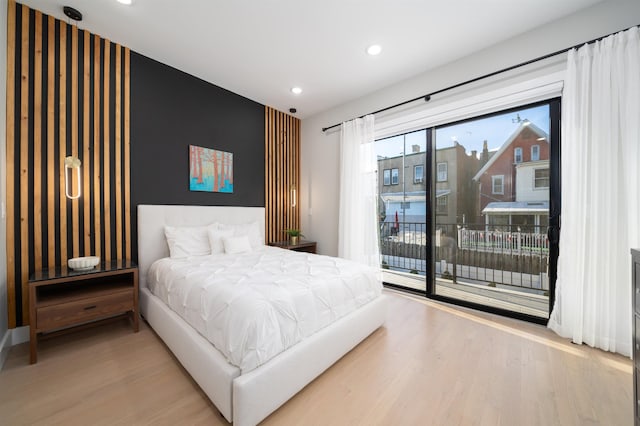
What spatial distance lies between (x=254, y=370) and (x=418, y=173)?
3.13m

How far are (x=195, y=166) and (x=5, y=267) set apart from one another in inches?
74.7

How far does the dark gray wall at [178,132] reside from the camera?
2848mm

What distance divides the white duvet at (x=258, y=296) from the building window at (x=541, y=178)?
6.47ft

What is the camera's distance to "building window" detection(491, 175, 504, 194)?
9.30ft

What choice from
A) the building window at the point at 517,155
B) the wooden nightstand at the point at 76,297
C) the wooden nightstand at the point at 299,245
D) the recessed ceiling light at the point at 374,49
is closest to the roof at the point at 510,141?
the building window at the point at 517,155

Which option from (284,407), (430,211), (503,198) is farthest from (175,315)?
(503,198)

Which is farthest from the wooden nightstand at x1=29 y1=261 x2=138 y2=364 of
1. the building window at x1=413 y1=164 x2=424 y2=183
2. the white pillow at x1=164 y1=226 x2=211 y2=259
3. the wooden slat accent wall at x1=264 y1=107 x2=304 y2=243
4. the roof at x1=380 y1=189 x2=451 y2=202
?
the building window at x1=413 y1=164 x2=424 y2=183

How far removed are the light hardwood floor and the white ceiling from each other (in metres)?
2.91

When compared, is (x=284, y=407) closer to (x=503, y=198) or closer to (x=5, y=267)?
(x=5, y=267)

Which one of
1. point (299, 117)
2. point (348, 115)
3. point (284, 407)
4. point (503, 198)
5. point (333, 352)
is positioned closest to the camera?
point (284, 407)

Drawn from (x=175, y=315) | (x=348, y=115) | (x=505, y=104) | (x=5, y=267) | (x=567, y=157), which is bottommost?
(x=175, y=315)

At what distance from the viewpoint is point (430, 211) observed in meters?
3.27

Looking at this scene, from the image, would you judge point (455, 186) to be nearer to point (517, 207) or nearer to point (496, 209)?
point (496, 209)

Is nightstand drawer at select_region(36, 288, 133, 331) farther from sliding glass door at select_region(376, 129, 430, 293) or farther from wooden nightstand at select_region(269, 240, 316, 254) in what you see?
sliding glass door at select_region(376, 129, 430, 293)
